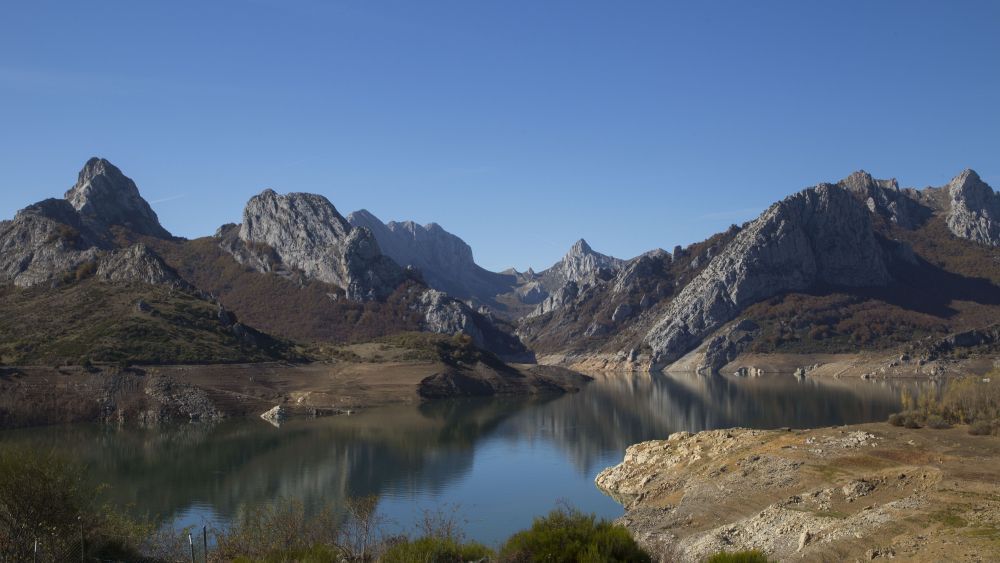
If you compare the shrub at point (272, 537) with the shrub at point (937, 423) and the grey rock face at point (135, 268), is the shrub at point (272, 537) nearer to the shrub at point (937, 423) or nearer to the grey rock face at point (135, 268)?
the shrub at point (937, 423)

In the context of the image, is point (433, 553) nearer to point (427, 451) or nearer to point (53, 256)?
point (427, 451)

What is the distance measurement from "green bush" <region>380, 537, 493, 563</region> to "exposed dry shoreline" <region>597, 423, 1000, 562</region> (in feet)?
33.9

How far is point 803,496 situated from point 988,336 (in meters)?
178

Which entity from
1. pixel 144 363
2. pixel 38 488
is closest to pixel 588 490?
pixel 38 488

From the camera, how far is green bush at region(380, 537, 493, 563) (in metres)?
26.2

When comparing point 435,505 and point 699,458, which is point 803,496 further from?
point 435,505

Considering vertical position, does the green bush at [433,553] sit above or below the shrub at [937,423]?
above

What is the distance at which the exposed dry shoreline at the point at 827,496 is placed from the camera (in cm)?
3384

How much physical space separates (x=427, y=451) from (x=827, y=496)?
54888 mm

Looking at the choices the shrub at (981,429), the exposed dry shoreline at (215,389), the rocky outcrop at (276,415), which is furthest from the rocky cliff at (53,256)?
the shrub at (981,429)

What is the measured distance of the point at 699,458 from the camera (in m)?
60.6

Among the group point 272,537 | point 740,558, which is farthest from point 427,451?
point 740,558

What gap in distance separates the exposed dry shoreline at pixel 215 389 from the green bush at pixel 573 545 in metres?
97.1

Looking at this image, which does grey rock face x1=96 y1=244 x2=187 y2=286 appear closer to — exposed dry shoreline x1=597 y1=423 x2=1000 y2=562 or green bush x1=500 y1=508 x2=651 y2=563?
exposed dry shoreline x1=597 y1=423 x2=1000 y2=562
